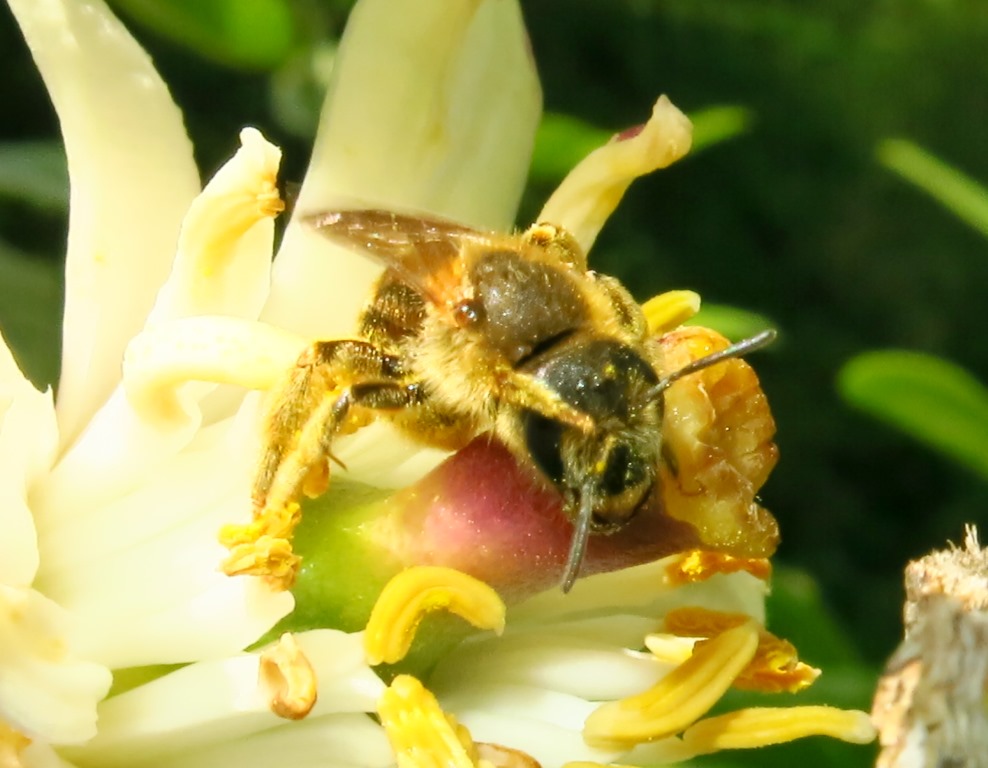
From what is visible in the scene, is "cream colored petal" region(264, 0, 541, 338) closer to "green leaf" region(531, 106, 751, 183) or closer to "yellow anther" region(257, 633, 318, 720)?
"yellow anther" region(257, 633, 318, 720)

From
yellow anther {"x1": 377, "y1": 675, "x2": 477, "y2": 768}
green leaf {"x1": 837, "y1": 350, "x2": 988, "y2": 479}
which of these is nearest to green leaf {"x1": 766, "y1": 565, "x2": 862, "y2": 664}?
green leaf {"x1": 837, "y1": 350, "x2": 988, "y2": 479}

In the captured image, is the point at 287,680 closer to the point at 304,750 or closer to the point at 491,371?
the point at 304,750

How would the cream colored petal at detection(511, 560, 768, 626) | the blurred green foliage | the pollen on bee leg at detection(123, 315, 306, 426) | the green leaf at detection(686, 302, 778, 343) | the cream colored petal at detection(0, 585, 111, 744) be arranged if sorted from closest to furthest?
1. the cream colored petal at detection(0, 585, 111, 744)
2. the pollen on bee leg at detection(123, 315, 306, 426)
3. the cream colored petal at detection(511, 560, 768, 626)
4. the green leaf at detection(686, 302, 778, 343)
5. the blurred green foliage

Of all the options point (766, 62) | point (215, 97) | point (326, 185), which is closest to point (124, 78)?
point (326, 185)

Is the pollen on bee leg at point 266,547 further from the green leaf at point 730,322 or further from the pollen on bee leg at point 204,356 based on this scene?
the green leaf at point 730,322

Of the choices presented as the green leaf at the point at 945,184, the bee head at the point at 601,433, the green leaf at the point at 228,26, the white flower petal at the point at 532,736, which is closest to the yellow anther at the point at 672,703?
the white flower petal at the point at 532,736

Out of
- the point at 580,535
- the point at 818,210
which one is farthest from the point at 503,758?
the point at 818,210
